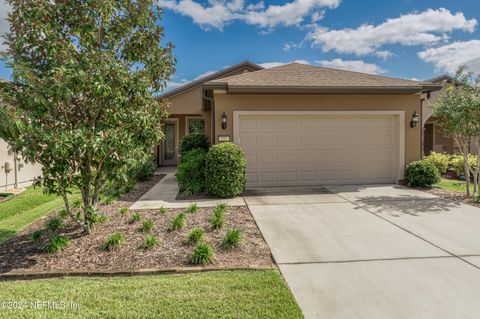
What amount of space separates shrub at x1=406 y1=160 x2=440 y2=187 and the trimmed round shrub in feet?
18.2

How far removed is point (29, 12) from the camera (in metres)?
3.65

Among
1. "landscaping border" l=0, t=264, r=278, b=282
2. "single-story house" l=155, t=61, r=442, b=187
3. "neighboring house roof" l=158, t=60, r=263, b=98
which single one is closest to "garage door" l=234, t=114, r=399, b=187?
"single-story house" l=155, t=61, r=442, b=187

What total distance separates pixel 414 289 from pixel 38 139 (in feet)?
15.8

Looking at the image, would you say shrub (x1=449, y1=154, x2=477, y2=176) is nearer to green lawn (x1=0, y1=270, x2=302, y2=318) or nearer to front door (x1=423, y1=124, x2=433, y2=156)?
front door (x1=423, y1=124, x2=433, y2=156)

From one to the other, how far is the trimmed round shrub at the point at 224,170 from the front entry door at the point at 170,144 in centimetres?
980

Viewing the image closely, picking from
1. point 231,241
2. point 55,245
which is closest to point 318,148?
point 231,241

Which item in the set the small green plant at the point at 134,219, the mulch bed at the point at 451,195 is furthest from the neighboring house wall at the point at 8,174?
the mulch bed at the point at 451,195

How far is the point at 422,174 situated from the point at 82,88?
30.1ft

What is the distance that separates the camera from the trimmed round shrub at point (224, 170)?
6.95 metres

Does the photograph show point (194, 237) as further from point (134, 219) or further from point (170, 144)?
point (170, 144)

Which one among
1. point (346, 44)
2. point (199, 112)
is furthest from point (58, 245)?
point (346, 44)

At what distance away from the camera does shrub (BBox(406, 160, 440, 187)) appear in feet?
26.9

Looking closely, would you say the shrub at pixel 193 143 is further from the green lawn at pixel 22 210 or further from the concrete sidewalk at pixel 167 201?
the green lawn at pixel 22 210

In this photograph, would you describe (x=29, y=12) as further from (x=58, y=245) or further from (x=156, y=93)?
(x=58, y=245)
